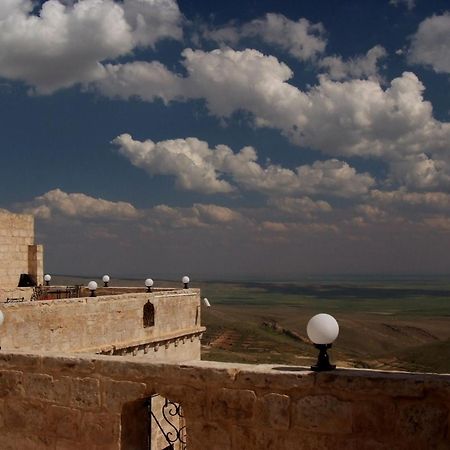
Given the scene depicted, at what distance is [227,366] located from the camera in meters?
4.73

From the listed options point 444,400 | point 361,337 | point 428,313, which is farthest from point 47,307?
point 428,313

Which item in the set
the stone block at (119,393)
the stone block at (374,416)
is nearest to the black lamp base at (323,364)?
the stone block at (374,416)

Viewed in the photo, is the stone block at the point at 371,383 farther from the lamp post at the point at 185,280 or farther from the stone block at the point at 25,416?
the lamp post at the point at 185,280

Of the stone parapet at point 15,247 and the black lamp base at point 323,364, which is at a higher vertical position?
the stone parapet at point 15,247

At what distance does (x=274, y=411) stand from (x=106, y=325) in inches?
376

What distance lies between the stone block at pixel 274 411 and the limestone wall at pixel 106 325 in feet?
23.5

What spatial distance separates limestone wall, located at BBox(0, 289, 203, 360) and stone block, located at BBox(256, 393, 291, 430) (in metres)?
7.16

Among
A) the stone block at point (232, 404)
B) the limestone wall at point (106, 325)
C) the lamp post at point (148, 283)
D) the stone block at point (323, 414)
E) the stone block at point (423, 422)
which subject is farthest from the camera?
the lamp post at point (148, 283)

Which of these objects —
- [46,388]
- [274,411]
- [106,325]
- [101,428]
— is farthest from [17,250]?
[274,411]

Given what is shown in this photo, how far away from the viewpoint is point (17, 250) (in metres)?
18.5

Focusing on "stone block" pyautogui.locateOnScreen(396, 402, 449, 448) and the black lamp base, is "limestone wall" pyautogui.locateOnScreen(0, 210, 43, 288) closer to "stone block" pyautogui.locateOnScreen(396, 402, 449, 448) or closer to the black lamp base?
the black lamp base

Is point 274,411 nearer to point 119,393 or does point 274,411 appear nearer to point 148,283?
point 119,393

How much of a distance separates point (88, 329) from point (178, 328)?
466cm

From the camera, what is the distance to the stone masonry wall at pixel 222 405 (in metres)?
4.15
